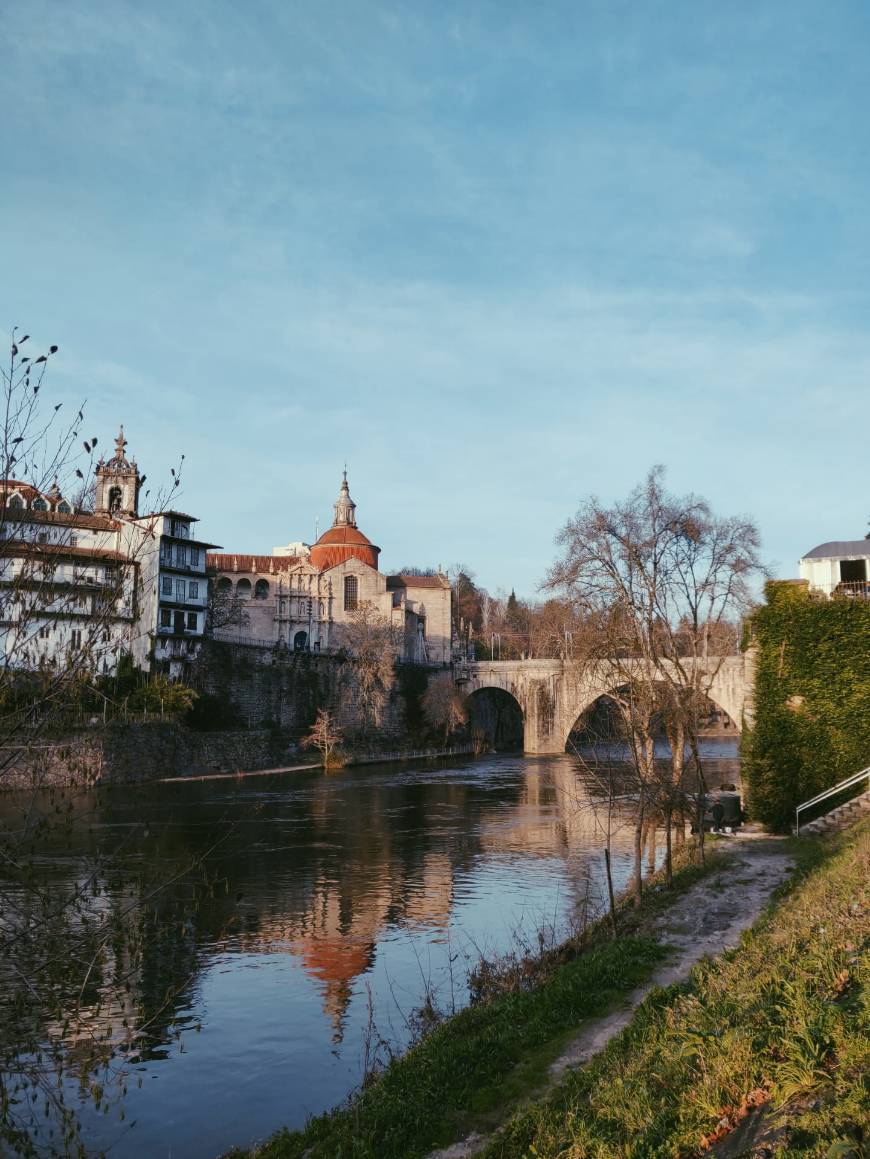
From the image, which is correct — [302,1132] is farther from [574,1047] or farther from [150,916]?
[150,916]

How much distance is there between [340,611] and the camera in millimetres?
86312

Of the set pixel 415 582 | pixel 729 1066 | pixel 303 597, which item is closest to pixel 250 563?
pixel 303 597

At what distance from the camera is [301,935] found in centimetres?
1922

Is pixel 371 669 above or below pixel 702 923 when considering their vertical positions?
above

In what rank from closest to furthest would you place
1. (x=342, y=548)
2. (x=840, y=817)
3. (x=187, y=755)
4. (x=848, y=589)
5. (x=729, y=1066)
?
(x=729, y=1066) → (x=840, y=817) → (x=848, y=589) → (x=187, y=755) → (x=342, y=548)

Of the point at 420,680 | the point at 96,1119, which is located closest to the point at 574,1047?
the point at 96,1119

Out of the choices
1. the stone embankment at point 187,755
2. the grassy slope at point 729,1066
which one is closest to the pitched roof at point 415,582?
the stone embankment at point 187,755

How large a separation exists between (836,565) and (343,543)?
65.8m

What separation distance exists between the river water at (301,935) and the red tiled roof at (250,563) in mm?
47670

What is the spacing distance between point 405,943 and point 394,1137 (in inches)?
380

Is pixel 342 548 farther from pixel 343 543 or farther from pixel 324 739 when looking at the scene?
pixel 324 739

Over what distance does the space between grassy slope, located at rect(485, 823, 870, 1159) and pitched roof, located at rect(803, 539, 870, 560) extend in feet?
70.6

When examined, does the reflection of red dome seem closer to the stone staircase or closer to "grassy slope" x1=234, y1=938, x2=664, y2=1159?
the stone staircase

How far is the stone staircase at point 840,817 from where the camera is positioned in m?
23.5
